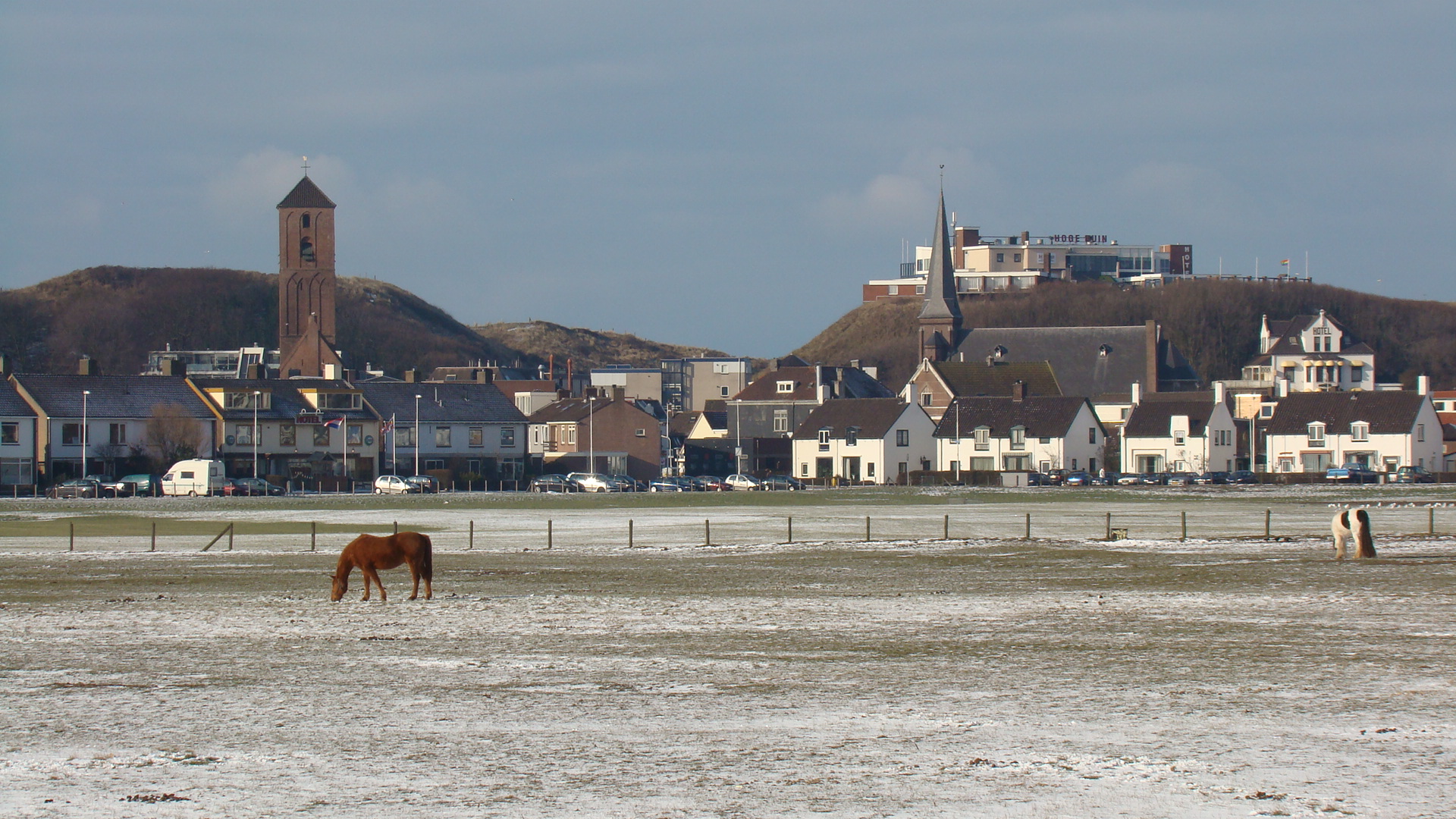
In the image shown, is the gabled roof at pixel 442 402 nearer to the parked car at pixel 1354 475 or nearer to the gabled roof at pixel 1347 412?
the parked car at pixel 1354 475

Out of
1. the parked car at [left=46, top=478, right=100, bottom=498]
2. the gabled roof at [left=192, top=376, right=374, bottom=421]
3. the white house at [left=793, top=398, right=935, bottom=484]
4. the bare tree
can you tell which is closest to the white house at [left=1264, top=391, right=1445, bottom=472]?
the white house at [left=793, top=398, right=935, bottom=484]

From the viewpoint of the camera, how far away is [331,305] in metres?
175

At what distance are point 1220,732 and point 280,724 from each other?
8832 millimetres

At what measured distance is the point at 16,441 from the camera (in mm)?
96938

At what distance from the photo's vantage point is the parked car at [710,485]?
3907 inches

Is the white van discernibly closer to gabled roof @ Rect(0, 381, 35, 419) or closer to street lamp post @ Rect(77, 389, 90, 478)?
street lamp post @ Rect(77, 389, 90, 478)

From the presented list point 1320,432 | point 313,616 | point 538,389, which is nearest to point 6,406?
point 538,389

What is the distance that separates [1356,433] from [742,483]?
46263 mm

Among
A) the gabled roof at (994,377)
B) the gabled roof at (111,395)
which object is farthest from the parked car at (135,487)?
the gabled roof at (994,377)

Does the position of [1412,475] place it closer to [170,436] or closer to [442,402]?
[442,402]

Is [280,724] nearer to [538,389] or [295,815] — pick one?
[295,815]

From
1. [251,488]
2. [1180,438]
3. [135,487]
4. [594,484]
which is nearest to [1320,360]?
[1180,438]

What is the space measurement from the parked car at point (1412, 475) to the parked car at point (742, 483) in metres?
41.3

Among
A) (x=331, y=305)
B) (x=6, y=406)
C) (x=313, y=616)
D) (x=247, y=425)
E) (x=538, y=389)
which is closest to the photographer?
(x=313, y=616)
